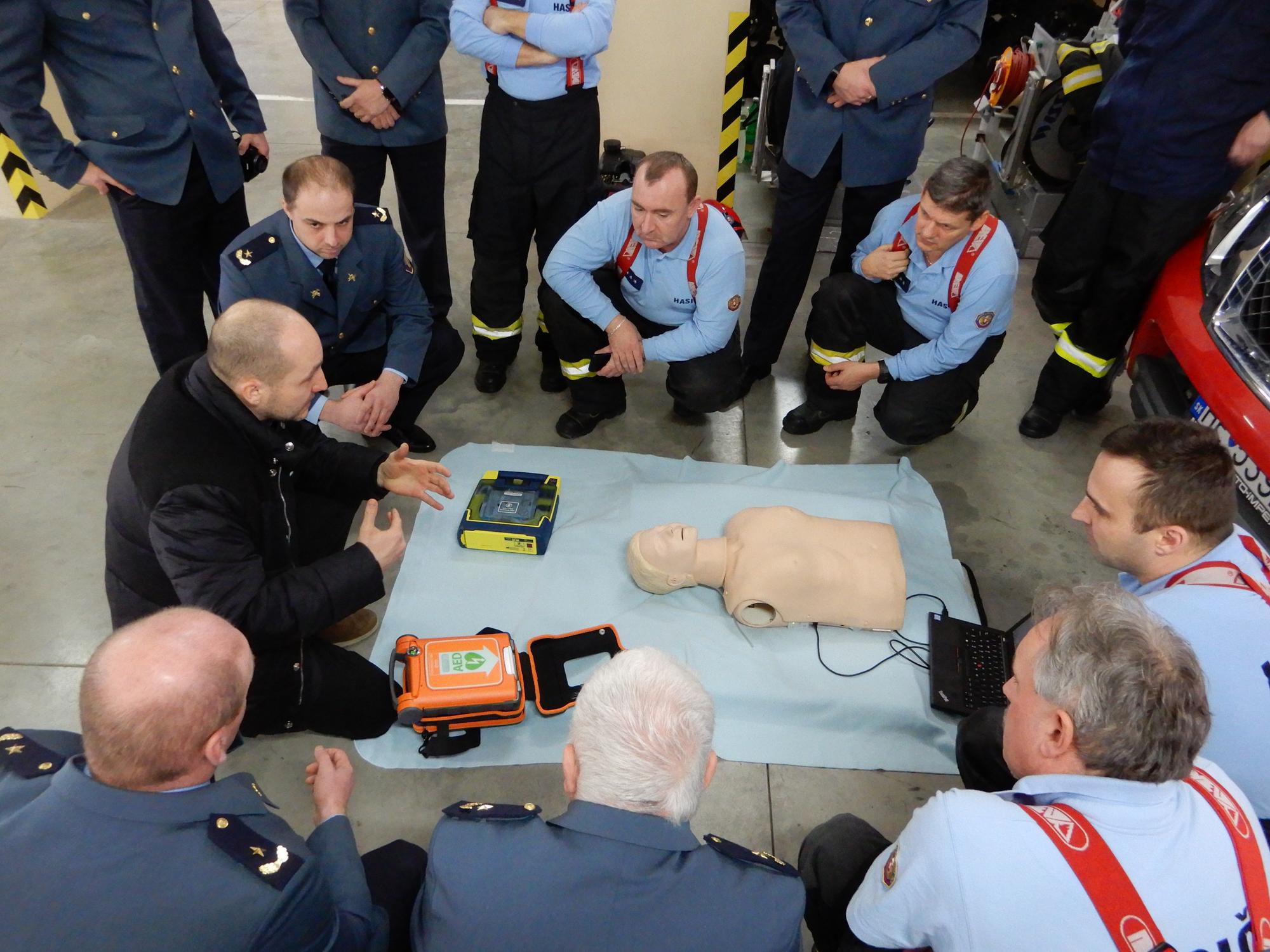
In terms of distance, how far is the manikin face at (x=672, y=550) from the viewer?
8.98 feet

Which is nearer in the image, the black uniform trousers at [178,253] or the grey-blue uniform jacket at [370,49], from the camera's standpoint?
the black uniform trousers at [178,253]

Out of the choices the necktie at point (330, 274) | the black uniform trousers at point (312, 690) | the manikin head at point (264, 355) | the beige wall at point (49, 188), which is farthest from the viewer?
the beige wall at point (49, 188)

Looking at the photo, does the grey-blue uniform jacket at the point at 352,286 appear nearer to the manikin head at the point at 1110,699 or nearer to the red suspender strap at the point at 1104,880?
the manikin head at the point at 1110,699

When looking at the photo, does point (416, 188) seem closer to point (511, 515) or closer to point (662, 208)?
point (662, 208)

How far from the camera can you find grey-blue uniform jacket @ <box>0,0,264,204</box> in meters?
2.71

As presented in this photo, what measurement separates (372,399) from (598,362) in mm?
933

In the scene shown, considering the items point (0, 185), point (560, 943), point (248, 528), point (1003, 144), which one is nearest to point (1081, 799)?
point (560, 943)

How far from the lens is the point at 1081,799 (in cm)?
139

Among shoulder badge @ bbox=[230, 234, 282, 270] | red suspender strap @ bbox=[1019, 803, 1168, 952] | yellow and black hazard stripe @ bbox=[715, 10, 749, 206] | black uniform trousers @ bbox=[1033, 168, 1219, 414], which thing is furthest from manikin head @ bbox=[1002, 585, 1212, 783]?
yellow and black hazard stripe @ bbox=[715, 10, 749, 206]

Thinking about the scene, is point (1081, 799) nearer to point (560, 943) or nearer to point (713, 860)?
point (713, 860)

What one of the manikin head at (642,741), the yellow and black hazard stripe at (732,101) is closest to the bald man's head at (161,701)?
the manikin head at (642,741)

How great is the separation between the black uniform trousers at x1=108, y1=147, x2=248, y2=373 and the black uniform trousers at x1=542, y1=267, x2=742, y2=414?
1.30 metres

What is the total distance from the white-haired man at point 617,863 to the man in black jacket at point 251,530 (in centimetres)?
92

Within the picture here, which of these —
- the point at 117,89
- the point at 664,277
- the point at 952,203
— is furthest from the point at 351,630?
the point at 952,203
